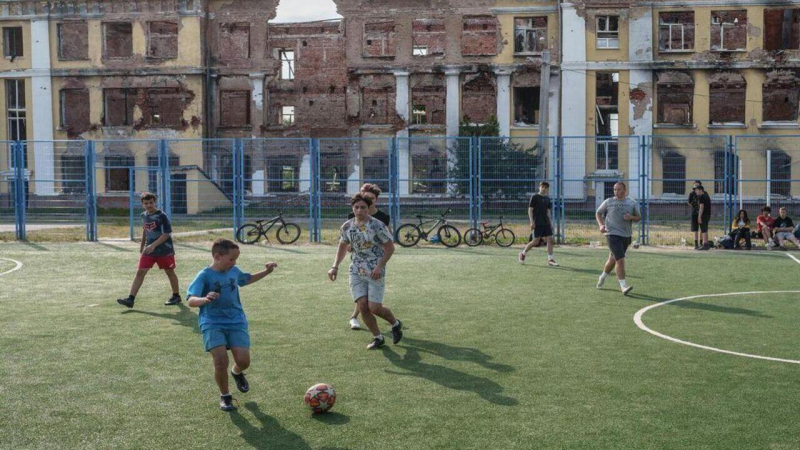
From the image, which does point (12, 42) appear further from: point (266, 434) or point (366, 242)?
point (266, 434)

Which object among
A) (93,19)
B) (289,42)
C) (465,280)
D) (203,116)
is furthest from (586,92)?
(465,280)

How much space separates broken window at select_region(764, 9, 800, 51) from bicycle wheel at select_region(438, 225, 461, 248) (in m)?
27.4

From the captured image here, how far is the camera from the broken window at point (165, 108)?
52906 millimetres

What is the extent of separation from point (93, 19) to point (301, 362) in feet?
151

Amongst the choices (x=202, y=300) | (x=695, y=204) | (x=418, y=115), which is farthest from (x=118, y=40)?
(x=202, y=300)

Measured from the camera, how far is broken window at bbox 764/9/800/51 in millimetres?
48281

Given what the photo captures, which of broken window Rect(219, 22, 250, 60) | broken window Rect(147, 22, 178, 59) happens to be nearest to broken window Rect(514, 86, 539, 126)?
broken window Rect(219, 22, 250, 60)

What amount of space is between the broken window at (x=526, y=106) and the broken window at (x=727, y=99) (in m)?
8.91

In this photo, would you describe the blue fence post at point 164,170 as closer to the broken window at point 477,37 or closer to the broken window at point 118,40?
the broken window at point 477,37

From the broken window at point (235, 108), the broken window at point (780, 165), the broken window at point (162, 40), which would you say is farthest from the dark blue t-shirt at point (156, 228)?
the broken window at point (162, 40)

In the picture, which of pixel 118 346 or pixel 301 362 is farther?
pixel 118 346

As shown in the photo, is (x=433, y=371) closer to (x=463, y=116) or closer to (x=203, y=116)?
(x=463, y=116)

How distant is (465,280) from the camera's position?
2017cm

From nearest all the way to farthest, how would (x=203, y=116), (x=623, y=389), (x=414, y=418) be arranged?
1. (x=414, y=418)
2. (x=623, y=389)
3. (x=203, y=116)
